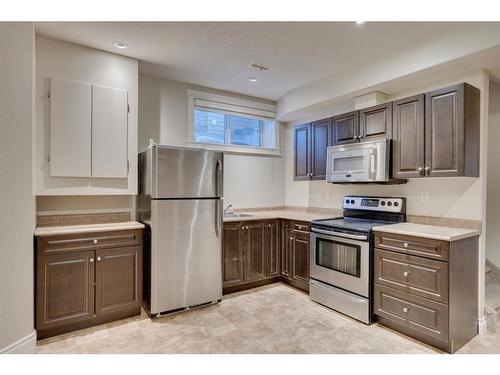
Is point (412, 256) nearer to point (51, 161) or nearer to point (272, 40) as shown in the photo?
point (272, 40)

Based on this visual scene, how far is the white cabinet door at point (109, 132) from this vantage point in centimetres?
292

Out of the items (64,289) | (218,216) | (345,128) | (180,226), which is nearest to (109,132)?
(180,226)

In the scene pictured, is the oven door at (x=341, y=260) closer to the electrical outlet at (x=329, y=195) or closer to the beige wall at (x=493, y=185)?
the electrical outlet at (x=329, y=195)

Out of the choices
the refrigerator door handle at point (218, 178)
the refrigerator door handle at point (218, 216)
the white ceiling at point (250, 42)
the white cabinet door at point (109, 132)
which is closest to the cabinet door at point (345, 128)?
the white ceiling at point (250, 42)

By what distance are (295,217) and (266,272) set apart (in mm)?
839

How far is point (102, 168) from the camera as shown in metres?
2.95

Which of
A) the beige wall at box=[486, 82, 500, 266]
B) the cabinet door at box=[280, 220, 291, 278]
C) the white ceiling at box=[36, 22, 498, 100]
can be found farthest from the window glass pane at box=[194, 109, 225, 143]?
the beige wall at box=[486, 82, 500, 266]

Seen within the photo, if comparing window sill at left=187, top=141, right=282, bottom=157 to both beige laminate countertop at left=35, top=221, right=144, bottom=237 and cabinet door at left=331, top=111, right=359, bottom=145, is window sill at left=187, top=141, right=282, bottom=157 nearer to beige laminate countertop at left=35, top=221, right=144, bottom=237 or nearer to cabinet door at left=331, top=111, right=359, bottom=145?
cabinet door at left=331, top=111, right=359, bottom=145

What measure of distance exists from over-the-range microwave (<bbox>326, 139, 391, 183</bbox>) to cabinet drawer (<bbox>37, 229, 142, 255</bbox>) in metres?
2.32

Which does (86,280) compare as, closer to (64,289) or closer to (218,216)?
(64,289)

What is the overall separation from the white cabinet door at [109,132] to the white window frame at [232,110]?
1.02 metres

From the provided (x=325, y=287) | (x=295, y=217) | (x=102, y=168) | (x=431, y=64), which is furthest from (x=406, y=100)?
→ (x=102, y=168)

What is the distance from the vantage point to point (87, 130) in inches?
113
